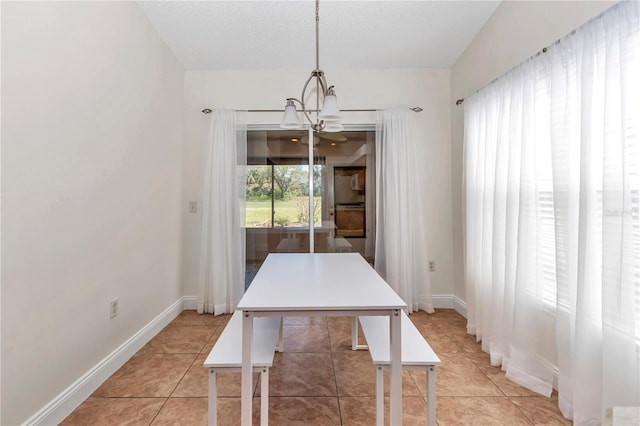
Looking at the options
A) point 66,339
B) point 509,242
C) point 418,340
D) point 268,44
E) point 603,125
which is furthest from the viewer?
point 268,44

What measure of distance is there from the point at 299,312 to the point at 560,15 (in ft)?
7.27

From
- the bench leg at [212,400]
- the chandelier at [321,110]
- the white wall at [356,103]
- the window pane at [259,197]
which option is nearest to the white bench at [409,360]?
the bench leg at [212,400]

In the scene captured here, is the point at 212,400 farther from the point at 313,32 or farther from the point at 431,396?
the point at 313,32

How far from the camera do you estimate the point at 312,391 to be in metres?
1.71

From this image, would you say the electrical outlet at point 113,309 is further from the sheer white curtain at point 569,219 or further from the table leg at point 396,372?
the sheer white curtain at point 569,219

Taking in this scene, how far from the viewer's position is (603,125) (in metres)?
1.31

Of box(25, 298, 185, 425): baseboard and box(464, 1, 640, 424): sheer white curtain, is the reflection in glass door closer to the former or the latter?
box(25, 298, 185, 425): baseboard

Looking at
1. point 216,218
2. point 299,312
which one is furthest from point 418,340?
point 216,218

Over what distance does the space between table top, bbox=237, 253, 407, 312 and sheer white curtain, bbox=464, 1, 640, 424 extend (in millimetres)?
985

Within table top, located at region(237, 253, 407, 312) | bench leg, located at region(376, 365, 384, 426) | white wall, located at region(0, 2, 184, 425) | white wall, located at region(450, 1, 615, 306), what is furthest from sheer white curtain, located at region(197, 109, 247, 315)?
white wall, located at region(450, 1, 615, 306)

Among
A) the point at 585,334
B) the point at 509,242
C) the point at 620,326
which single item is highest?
the point at 509,242

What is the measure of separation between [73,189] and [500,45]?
3.13 metres

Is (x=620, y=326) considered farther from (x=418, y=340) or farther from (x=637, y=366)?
(x=418, y=340)

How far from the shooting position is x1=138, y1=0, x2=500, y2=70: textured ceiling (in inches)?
87.6
